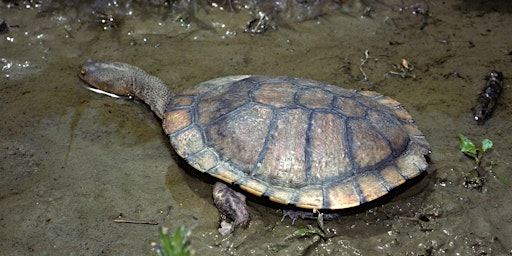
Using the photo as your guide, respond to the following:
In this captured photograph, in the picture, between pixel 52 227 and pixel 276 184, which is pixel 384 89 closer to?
pixel 276 184

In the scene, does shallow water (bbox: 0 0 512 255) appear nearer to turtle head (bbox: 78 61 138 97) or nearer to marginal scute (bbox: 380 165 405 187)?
turtle head (bbox: 78 61 138 97)

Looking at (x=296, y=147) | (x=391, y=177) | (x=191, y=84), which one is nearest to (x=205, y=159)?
(x=296, y=147)

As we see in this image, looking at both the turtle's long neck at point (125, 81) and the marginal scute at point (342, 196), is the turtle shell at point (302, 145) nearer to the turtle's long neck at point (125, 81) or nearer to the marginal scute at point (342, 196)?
the marginal scute at point (342, 196)

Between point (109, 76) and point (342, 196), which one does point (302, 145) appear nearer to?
point (342, 196)

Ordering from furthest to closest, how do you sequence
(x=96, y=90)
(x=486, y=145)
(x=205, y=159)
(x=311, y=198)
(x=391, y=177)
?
(x=96, y=90) → (x=486, y=145) → (x=205, y=159) → (x=391, y=177) → (x=311, y=198)

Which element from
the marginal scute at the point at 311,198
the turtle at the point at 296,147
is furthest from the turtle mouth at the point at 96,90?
the marginal scute at the point at 311,198

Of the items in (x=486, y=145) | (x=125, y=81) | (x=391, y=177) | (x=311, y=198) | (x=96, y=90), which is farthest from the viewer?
(x=96, y=90)
